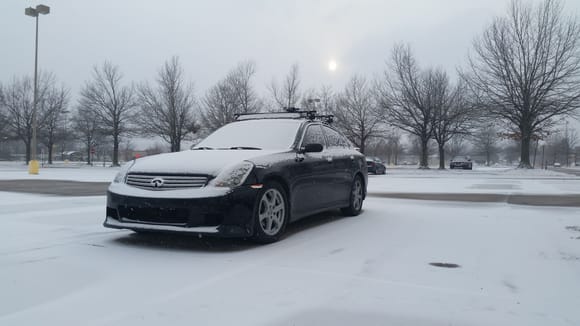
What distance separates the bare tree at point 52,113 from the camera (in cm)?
4669

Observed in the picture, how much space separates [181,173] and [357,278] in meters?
2.11

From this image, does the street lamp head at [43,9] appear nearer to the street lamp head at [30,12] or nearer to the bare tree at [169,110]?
the street lamp head at [30,12]

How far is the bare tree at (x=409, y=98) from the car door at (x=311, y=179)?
32.7m

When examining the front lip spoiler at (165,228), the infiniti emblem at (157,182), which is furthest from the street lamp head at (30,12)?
the infiniti emblem at (157,182)

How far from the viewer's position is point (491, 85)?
30.7 meters

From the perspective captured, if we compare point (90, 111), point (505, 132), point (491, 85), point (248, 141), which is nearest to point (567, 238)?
point (248, 141)

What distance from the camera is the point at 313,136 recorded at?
6.48 m

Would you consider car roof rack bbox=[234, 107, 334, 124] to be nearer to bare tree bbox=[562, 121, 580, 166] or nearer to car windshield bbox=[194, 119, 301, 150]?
car windshield bbox=[194, 119, 301, 150]

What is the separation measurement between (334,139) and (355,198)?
1.07m

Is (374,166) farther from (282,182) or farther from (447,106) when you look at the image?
(282,182)

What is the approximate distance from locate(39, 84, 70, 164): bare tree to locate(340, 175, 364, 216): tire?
46.8m

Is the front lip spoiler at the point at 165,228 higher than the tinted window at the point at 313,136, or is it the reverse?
the tinted window at the point at 313,136

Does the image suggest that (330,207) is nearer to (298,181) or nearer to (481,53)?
(298,181)

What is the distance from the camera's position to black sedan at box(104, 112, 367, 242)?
176 inches
